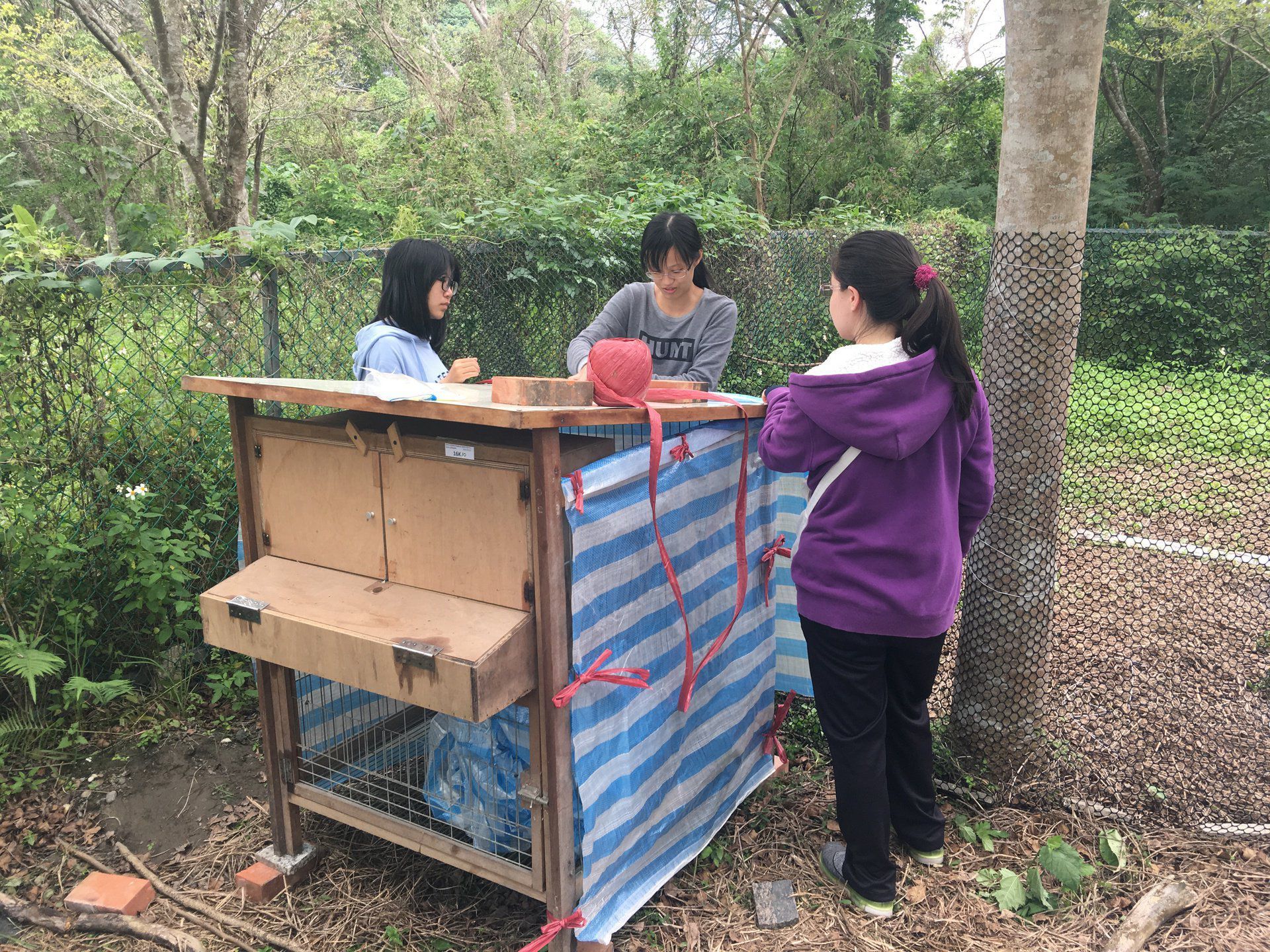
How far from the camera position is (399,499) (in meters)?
2.12

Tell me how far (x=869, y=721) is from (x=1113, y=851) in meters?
1.00

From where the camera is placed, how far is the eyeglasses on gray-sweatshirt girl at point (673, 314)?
3133mm

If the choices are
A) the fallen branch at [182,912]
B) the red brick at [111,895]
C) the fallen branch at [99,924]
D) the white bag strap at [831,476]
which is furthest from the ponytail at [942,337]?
the red brick at [111,895]

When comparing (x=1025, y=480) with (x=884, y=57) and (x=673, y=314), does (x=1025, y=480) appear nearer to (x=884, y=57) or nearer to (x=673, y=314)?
(x=673, y=314)

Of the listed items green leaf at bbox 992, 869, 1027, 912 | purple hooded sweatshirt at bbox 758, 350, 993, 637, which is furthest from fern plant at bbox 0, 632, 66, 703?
green leaf at bbox 992, 869, 1027, 912

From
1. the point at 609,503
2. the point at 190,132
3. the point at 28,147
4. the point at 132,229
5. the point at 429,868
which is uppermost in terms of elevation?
the point at 28,147

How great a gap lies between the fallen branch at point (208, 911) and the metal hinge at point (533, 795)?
2.94ft

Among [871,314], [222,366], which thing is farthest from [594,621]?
[222,366]

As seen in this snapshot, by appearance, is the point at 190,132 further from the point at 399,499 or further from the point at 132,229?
the point at 399,499

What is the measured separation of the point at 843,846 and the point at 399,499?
1781 millimetres

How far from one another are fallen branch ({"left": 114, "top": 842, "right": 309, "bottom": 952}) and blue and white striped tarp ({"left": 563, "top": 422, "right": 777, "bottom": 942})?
0.92 metres

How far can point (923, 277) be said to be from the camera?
7.02 feet

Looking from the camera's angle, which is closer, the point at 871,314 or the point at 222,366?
the point at 871,314

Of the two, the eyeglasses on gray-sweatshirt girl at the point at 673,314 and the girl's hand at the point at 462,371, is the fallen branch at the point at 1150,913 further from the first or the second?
the girl's hand at the point at 462,371
